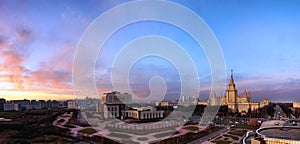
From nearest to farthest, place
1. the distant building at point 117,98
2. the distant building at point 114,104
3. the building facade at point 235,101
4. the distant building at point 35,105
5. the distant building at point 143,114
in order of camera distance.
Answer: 1. the distant building at point 143,114
2. the distant building at point 114,104
3. the distant building at point 117,98
4. the building facade at point 235,101
5. the distant building at point 35,105

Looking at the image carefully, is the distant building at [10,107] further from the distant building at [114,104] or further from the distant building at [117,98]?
the distant building at [117,98]

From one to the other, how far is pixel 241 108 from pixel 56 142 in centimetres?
2985

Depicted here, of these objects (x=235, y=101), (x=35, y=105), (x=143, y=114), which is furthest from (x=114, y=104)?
(x=35, y=105)

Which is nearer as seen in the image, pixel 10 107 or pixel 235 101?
pixel 235 101

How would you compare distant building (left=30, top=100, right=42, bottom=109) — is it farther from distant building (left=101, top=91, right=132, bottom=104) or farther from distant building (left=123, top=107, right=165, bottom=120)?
distant building (left=123, top=107, right=165, bottom=120)

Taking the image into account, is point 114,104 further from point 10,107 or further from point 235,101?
point 10,107

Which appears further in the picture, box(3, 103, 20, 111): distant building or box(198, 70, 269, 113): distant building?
box(3, 103, 20, 111): distant building

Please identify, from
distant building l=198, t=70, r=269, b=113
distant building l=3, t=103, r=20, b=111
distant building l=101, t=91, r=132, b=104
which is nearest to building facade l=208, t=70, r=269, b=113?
distant building l=198, t=70, r=269, b=113

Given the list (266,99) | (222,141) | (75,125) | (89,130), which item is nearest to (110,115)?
(75,125)

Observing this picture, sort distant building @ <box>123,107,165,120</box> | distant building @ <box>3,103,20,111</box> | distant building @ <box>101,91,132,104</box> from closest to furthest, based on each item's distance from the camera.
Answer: distant building @ <box>123,107,165,120</box>, distant building @ <box>101,91,132,104</box>, distant building @ <box>3,103,20,111</box>

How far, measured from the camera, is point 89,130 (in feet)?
57.2

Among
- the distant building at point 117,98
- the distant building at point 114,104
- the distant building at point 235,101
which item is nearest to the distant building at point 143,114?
the distant building at point 114,104

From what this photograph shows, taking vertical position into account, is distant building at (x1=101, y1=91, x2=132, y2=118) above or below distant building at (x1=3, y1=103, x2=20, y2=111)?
above

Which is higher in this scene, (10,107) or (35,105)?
(10,107)
